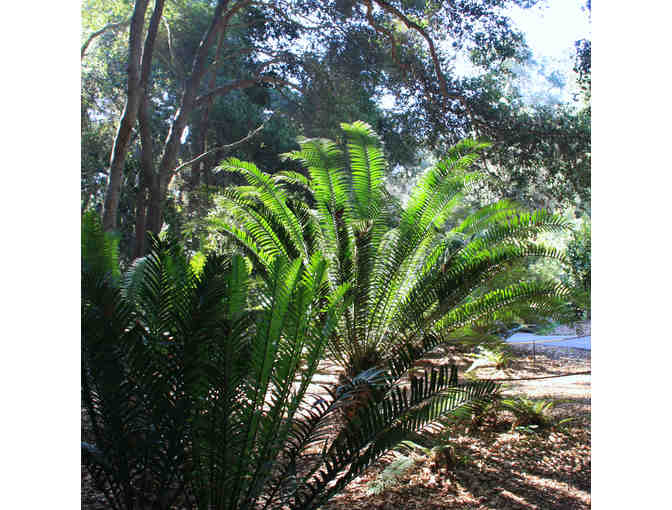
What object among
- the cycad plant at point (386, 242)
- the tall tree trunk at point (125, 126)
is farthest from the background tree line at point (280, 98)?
the cycad plant at point (386, 242)

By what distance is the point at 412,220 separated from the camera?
9.82ft

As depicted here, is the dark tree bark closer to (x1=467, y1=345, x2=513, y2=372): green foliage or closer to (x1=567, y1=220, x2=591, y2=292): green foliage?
(x1=467, y1=345, x2=513, y2=372): green foliage

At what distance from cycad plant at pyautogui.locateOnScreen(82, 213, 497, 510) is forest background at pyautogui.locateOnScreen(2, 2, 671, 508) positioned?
437 mm

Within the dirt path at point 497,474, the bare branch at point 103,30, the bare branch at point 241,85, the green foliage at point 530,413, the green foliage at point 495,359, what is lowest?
the dirt path at point 497,474

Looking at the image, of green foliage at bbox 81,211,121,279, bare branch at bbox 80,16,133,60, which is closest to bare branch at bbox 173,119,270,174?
bare branch at bbox 80,16,133,60

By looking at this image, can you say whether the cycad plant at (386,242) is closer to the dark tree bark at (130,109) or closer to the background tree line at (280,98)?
the background tree line at (280,98)

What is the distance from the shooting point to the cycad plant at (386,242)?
9.16 feet
